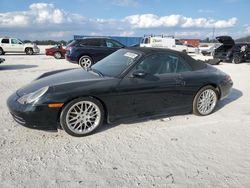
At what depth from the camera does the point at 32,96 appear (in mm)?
3904

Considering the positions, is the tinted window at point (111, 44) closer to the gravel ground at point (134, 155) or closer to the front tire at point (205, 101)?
the front tire at point (205, 101)

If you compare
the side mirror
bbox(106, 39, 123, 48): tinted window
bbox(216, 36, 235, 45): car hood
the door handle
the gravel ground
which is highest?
bbox(216, 36, 235, 45): car hood

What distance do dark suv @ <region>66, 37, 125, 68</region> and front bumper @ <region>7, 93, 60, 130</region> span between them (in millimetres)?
8483

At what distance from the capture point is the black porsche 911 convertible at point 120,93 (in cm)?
385

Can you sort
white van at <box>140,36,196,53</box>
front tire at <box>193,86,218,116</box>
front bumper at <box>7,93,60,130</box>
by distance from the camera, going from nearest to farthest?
front bumper at <box>7,93,60,130</box> → front tire at <box>193,86,218,116</box> → white van at <box>140,36,196,53</box>

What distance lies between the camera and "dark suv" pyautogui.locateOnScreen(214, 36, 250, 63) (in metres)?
17.0

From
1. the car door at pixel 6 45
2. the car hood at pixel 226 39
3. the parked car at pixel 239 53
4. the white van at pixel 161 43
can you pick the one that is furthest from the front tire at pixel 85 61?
the car door at pixel 6 45

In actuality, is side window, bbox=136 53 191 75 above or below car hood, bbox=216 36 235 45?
below

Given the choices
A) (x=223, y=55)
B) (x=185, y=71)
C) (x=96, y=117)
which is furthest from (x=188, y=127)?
(x=223, y=55)

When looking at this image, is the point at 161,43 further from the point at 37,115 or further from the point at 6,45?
the point at 37,115

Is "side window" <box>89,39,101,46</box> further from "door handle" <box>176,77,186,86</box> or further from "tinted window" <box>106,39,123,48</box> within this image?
"door handle" <box>176,77,186,86</box>

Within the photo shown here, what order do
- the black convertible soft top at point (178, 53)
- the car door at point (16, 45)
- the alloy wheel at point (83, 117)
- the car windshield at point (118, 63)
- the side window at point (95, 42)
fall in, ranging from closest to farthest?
1. the alloy wheel at point (83, 117)
2. the car windshield at point (118, 63)
3. the black convertible soft top at point (178, 53)
4. the side window at point (95, 42)
5. the car door at point (16, 45)

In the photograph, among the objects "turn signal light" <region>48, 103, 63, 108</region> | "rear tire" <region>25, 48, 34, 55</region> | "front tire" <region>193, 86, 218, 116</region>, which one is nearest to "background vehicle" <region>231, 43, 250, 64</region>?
"front tire" <region>193, 86, 218, 116</region>

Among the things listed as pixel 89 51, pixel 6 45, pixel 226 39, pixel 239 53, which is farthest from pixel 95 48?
pixel 6 45
